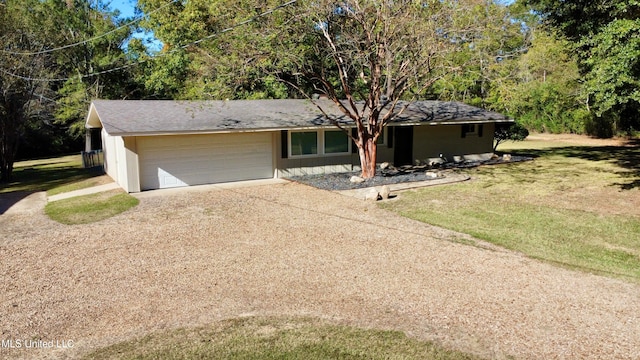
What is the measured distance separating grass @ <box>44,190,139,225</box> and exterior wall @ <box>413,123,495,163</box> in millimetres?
12581

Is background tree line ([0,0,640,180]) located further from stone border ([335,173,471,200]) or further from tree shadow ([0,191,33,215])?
tree shadow ([0,191,33,215])

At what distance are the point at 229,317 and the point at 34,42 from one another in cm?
2760

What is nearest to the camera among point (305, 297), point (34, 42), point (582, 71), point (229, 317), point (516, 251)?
point (229, 317)

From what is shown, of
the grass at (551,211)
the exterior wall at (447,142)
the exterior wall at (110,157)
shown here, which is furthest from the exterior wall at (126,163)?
the exterior wall at (447,142)

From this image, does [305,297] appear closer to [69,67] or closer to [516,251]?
[516,251]

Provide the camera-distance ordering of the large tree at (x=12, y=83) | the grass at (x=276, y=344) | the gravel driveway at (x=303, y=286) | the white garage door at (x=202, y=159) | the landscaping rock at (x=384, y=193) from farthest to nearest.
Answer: the large tree at (x=12, y=83) < the white garage door at (x=202, y=159) < the landscaping rock at (x=384, y=193) < the gravel driveway at (x=303, y=286) < the grass at (x=276, y=344)

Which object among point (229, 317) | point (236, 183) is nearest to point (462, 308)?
point (229, 317)

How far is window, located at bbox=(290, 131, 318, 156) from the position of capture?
17.7 meters

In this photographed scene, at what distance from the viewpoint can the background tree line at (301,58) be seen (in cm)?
1506

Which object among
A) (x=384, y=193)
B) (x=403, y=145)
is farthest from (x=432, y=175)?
(x=384, y=193)

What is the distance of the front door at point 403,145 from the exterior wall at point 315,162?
62 cm

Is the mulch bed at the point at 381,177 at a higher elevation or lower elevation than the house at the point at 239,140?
lower

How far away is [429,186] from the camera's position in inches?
625

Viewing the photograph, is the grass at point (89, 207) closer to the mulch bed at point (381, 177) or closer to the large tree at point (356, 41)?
the large tree at point (356, 41)
